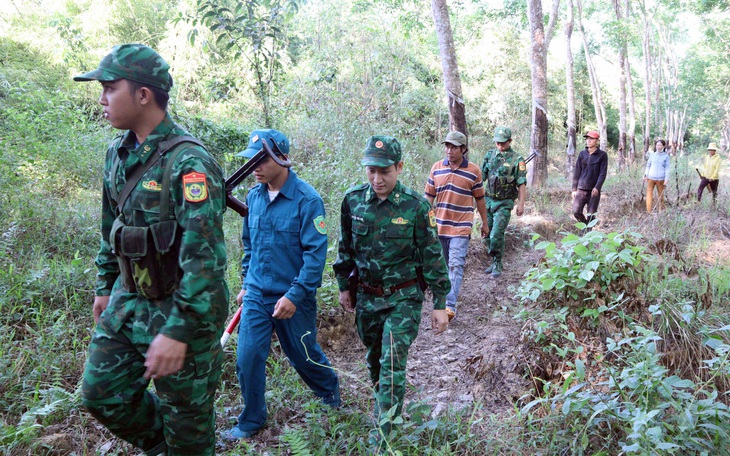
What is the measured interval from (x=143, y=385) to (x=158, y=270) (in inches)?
24.9

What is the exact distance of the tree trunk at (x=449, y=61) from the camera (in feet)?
30.3

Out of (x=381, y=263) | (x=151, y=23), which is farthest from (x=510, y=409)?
(x=151, y=23)

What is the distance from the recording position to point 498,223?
23.3 ft

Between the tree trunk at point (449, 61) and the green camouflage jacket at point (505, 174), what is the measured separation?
8.16ft

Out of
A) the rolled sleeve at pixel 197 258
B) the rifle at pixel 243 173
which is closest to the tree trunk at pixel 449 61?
the rifle at pixel 243 173

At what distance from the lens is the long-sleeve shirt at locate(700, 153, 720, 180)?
36.7 ft

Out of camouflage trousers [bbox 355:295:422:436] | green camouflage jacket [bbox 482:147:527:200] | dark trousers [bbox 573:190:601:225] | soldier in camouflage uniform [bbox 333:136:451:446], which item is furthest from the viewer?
dark trousers [bbox 573:190:601:225]

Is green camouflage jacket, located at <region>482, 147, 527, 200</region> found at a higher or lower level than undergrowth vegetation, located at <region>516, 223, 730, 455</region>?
higher

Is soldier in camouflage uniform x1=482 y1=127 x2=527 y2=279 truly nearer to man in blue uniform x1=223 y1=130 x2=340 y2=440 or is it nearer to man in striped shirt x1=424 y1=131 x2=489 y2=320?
man in striped shirt x1=424 y1=131 x2=489 y2=320

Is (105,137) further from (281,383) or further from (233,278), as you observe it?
(281,383)

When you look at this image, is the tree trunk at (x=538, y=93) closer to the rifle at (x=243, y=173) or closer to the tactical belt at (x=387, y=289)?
the tactical belt at (x=387, y=289)

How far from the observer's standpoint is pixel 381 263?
324 cm

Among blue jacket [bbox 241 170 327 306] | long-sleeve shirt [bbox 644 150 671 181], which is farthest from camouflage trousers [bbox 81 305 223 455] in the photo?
long-sleeve shirt [bbox 644 150 671 181]

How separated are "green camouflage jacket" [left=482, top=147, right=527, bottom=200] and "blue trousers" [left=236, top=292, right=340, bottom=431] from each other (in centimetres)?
454
